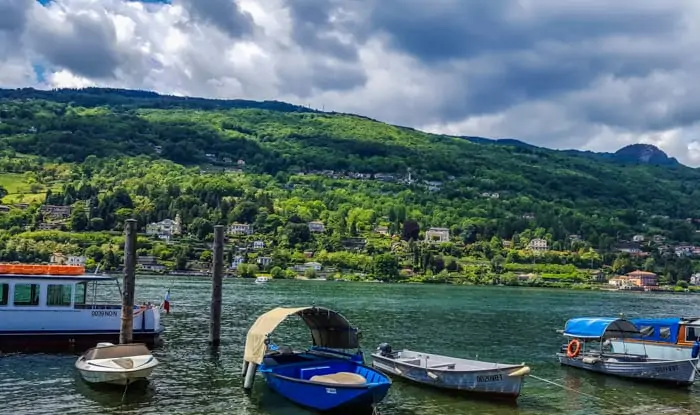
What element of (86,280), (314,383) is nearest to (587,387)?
(314,383)

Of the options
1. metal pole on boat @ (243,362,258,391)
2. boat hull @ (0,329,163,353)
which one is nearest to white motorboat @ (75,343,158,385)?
metal pole on boat @ (243,362,258,391)

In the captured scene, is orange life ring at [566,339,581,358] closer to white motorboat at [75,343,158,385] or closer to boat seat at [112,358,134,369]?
white motorboat at [75,343,158,385]

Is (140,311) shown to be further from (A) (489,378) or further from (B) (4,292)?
(A) (489,378)

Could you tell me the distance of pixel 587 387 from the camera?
39.8 metres

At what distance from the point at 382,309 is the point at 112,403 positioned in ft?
217

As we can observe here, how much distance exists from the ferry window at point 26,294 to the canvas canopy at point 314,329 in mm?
16953

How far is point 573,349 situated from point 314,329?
64.6 ft

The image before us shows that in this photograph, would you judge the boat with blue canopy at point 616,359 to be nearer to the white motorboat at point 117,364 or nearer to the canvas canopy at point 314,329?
the canvas canopy at point 314,329

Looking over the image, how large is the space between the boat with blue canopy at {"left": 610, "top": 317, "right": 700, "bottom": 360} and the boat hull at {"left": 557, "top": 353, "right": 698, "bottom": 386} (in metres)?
2.39

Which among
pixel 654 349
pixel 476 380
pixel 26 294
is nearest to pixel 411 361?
pixel 476 380

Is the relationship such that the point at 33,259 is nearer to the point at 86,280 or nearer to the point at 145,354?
the point at 86,280

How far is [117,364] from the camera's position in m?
34.2

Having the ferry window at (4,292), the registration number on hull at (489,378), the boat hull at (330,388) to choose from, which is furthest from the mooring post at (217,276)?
the registration number on hull at (489,378)

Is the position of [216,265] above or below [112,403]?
above
